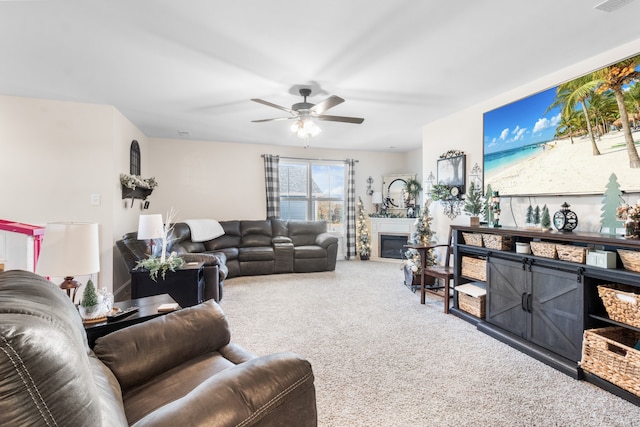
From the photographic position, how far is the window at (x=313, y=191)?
22.0 feet

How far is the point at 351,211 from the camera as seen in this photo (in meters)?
6.86

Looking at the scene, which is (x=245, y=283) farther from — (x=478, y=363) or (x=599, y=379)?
(x=599, y=379)

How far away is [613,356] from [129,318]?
301 cm

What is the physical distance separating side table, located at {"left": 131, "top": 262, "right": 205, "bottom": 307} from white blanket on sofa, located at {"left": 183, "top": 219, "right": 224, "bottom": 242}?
2.14 meters

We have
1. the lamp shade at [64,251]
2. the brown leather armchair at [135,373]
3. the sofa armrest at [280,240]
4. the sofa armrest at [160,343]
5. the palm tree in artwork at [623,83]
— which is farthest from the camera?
the sofa armrest at [280,240]

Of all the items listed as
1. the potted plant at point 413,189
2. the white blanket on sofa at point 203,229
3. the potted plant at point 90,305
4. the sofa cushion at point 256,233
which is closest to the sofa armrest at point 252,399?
the potted plant at point 90,305

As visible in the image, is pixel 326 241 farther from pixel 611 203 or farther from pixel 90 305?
pixel 90 305

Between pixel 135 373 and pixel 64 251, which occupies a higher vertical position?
pixel 64 251

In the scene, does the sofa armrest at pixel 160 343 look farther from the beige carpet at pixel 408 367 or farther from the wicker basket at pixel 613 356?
the wicker basket at pixel 613 356

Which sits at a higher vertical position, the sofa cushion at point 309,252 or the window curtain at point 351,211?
the window curtain at point 351,211

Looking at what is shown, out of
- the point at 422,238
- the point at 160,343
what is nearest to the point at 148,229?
the point at 160,343

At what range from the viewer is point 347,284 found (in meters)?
4.71

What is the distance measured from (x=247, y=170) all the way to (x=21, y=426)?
5972 mm

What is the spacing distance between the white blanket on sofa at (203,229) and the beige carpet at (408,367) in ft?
5.66
